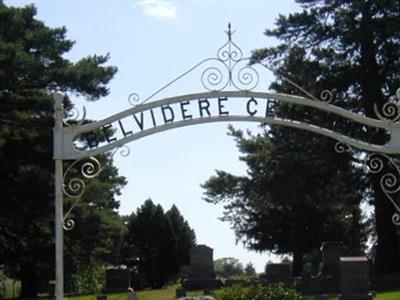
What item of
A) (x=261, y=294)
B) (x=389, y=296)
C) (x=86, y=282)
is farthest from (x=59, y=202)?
(x=86, y=282)

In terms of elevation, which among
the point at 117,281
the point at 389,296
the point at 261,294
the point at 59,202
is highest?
the point at 59,202

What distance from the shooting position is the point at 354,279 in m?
22.8

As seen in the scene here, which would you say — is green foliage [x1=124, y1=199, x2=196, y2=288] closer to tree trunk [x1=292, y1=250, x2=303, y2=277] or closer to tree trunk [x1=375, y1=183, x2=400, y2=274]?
tree trunk [x1=292, y1=250, x2=303, y2=277]

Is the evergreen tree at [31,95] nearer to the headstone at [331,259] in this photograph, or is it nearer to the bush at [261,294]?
the bush at [261,294]

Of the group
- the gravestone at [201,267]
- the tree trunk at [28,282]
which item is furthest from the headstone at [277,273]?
the tree trunk at [28,282]

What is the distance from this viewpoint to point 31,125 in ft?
91.6

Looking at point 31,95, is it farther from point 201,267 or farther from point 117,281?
point 201,267

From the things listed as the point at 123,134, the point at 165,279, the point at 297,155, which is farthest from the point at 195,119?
the point at 165,279

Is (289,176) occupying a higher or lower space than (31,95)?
lower

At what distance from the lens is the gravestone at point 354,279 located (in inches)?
893

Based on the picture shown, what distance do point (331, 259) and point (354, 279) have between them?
9218 mm

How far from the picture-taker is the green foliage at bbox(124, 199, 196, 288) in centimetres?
5122

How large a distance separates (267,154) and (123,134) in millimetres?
21438

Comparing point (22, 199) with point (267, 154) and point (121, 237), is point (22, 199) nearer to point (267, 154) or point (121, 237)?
point (267, 154)
